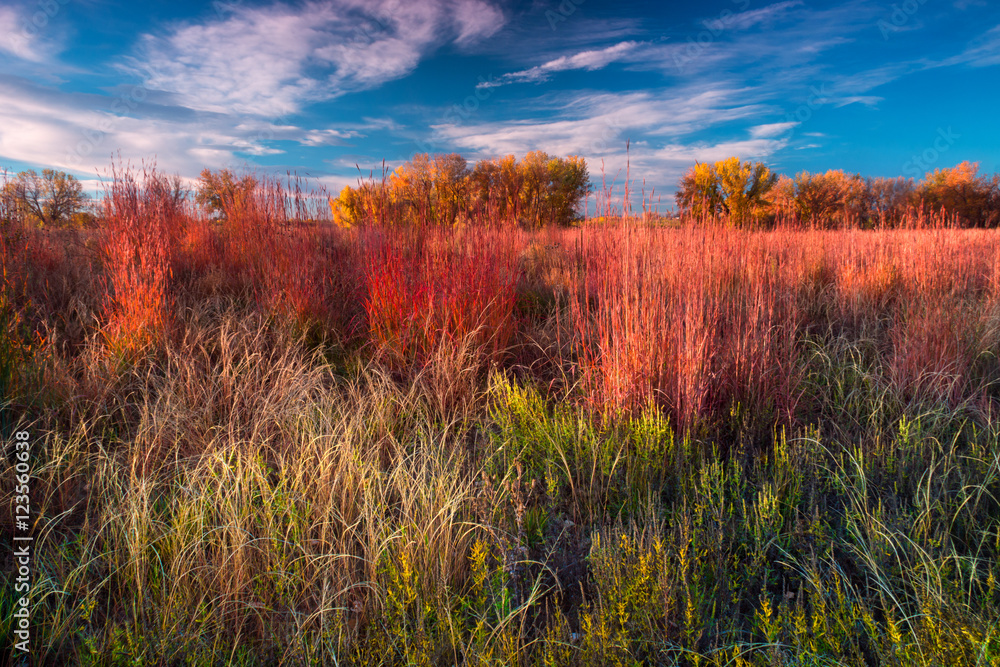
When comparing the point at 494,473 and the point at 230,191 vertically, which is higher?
the point at 230,191

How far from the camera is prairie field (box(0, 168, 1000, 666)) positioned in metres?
1.36

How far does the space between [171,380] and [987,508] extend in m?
4.43

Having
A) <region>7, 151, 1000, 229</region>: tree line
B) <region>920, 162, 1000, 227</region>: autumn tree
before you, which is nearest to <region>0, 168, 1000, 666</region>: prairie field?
<region>7, 151, 1000, 229</region>: tree line

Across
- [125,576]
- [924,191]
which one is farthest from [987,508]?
[924,191]

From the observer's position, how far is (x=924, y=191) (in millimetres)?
25266

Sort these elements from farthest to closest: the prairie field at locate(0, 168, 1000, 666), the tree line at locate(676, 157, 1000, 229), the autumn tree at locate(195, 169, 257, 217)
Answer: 1. the tree line at locate(676, 157, 1000, 229)
2. the autumn tree at locate(195, 169, 257, 217)
3. the prairie field at locate(0, 168, 1000, 666)

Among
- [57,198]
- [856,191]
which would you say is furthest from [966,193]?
[57,198]

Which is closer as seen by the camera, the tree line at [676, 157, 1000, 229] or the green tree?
the green tree

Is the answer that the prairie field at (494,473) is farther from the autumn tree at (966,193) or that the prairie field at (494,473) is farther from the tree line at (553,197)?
the autumn tree at (966,193)

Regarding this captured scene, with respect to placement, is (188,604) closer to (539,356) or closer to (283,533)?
(283,533)

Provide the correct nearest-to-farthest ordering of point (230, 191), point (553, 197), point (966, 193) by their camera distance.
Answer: point (230, 191), point (553, 197), point (966, 193)

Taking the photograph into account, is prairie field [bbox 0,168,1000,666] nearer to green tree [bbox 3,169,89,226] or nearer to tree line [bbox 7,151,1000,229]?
tree line [bbox 7,151,1000,229]

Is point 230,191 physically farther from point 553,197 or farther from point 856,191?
point 856,191

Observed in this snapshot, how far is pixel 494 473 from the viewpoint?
6.70ft
